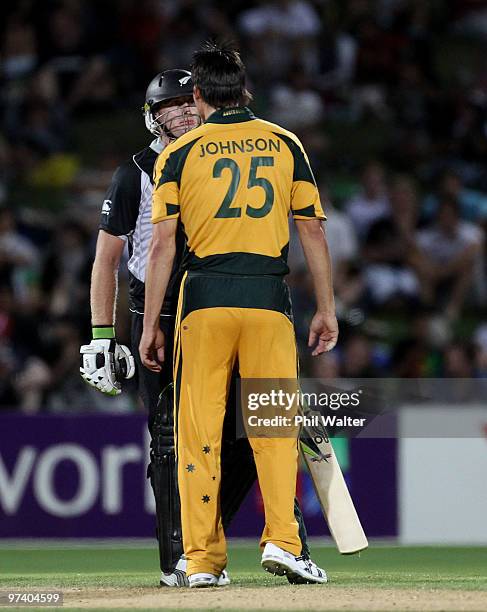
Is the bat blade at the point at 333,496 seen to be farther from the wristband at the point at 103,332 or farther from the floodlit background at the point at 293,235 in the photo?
the floodlit background at the point at 293,235

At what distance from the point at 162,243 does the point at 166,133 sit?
2.81ft

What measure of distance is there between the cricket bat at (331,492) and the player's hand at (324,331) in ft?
1.46

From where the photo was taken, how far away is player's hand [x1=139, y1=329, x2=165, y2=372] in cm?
603

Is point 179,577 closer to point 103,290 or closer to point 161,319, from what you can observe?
point 161,319

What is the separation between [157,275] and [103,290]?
23.1 inches

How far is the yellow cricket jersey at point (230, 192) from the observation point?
591 centimetres

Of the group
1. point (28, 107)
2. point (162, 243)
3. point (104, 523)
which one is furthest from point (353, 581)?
point (28, 107)

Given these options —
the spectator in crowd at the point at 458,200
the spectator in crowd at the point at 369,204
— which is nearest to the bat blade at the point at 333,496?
the spectator in crowd at the point at 369,204

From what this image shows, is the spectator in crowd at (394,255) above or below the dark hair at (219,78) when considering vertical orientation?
above

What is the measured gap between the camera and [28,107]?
46.6 ft

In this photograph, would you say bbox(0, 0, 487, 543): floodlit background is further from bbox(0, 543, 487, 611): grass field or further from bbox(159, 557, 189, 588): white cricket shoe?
bbox(159, 557, 189, 588): white cricket shoe

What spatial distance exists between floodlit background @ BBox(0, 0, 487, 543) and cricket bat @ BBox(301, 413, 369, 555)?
11.9 feet

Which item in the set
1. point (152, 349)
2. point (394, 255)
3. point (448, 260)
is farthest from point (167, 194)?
point (448, 260)

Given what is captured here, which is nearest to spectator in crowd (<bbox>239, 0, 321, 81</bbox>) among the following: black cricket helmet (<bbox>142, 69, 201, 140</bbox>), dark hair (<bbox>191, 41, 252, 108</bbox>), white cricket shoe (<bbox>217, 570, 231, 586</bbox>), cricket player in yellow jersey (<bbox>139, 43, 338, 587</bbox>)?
black cricket helmet (<bbox>142, 69, 201, 140</bbox>)
